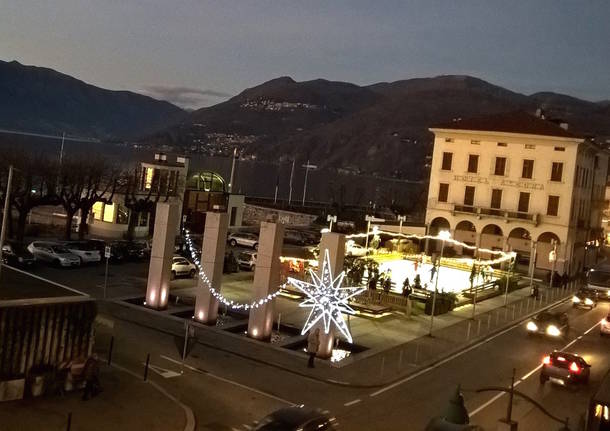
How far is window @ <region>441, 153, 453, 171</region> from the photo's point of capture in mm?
63031

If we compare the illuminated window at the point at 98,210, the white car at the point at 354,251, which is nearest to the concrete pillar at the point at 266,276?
the white car at the point at 354,251

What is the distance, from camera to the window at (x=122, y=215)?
183ft

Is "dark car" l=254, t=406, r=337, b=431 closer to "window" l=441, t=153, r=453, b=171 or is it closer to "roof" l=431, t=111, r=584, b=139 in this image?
"roof" l=431, t=111, r=584, b=139

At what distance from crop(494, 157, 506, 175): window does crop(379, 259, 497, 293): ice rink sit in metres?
12.4

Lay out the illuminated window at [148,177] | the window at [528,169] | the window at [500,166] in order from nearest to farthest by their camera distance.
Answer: the illuminated window at [148,177] → the window at [528,169] → the window at [500,166]

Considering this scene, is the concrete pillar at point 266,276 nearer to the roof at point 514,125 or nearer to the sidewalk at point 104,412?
the sidewalk at point 104,412

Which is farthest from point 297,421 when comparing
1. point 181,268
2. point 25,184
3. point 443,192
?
point 443,192

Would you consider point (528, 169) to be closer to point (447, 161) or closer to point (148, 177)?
point (447, 161)

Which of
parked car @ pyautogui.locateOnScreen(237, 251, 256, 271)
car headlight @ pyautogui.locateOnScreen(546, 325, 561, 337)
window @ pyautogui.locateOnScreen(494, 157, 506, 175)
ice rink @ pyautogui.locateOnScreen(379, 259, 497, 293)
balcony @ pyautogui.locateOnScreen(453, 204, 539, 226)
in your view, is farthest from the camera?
window @ pyautogui.locateOnScreen(494, 157, 506, 175)

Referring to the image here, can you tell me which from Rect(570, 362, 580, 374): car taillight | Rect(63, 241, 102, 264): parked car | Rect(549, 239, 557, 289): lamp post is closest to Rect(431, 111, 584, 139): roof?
Rect(549, 239, 557, 289): lamp post

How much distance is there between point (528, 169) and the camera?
59250 mm

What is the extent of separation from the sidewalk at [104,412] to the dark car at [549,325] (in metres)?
20.3

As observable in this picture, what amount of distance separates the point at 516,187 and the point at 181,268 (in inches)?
1317

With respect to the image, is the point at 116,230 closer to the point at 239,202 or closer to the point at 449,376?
the point at 239,202
